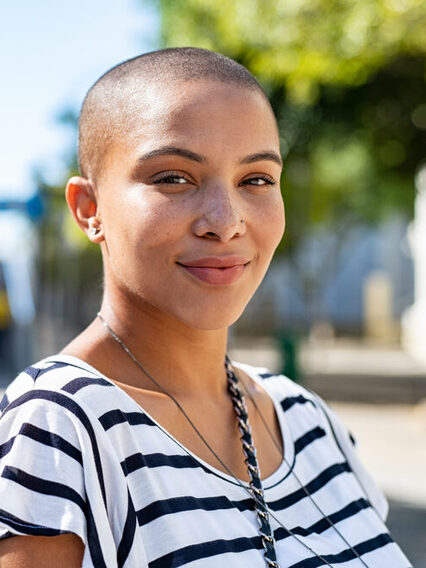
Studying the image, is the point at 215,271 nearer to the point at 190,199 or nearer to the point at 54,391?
the point at 190,199

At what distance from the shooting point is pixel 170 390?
155 cm

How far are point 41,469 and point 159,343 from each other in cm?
41

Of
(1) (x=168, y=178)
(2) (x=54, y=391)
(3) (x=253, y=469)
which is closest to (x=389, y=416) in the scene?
(3) (x=253, y=469)

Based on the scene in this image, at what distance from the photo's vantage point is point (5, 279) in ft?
60.1

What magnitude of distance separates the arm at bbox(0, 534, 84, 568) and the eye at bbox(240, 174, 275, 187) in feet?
2.20

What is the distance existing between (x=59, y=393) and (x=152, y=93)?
0.54 meters

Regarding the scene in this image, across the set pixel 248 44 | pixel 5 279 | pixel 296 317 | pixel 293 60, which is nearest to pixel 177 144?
pixel 293 60

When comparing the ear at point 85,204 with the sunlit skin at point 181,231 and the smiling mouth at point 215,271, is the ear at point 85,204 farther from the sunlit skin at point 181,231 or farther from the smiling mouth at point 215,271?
the smiling mouth at point 215,271

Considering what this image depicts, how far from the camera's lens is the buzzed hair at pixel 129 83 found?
1.49 metres

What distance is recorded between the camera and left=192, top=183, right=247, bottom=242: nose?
1.44 meters

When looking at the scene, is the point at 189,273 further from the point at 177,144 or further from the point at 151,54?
the point at 151,54

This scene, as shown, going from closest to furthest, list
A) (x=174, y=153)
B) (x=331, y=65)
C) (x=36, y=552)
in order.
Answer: (x=36, y=552) < (x=174, y=153) < (x=331, y=65)

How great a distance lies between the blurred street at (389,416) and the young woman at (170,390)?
3.94 meters

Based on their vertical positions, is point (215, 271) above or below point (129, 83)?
below
